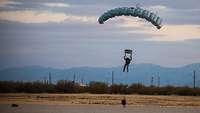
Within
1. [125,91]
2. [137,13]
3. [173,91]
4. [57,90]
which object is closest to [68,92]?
[57,90]

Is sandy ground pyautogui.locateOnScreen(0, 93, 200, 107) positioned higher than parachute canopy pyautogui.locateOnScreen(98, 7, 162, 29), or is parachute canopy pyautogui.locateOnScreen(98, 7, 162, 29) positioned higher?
parachute canopy pyautogui.locateOnScreen(98, 7, 162, 29)

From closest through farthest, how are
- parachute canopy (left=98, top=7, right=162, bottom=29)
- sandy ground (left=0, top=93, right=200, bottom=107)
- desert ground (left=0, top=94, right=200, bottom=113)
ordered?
1. parachute canopy (left=98, top=7, right=162, bottom=29)
2. desert ground (left=0, top=94, right=200, bottom=113)
3. sandy ground (left=0, top=93, right=200, bottom=107)

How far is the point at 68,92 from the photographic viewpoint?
90.6 m

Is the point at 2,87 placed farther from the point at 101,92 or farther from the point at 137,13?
the point at 137,13

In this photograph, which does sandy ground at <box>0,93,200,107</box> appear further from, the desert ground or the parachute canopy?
the parachute canopy

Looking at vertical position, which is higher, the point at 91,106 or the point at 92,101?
the point at 92,101

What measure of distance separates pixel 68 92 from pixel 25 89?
5874 mm

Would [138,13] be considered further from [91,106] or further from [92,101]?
[92,101]

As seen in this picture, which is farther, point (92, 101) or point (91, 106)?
point (92, 101)

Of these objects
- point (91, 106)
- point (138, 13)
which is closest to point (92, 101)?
point (91, 106)

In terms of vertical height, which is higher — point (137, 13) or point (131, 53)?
point (137, 13)

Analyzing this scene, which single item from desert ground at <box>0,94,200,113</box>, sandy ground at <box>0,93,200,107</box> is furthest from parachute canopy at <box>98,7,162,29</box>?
sandy ground at <box>0,93,200,107</box>

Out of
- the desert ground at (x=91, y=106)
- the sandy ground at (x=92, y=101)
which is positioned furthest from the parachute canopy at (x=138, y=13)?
the sandy ground at (x=92, y=101)

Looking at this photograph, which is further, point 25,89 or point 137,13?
point 25,89
